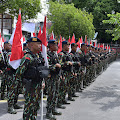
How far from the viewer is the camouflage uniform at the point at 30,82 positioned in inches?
170

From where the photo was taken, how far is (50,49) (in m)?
5.70

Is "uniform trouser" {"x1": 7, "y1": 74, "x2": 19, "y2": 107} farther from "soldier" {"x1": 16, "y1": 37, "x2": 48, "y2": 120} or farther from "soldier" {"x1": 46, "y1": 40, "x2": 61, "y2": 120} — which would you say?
"soldier" {"x1": 16, "y1": 37, "x2": 48, "y2": 120}

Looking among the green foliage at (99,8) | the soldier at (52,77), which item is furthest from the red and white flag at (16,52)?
the green foliage at (99,8)

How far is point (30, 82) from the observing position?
14.2ft

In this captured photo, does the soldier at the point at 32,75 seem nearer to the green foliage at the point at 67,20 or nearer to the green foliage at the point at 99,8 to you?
the green foliage at the point at 67,20

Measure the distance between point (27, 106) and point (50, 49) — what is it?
174 cm

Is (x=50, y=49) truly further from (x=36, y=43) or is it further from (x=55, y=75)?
(x=36, y=43)

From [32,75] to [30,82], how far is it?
143mm

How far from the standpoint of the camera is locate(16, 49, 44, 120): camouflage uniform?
431 cm

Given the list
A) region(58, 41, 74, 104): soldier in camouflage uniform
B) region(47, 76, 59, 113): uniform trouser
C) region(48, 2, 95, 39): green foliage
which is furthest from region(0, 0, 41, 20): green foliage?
region(48, 2, 95, 39): green foliage

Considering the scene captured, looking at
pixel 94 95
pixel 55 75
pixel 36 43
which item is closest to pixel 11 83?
pixel 55 75

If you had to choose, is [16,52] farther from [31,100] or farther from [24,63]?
[31,100]

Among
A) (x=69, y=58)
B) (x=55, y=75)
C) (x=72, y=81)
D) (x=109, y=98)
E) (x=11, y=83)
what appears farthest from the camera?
(x=109, y=98)

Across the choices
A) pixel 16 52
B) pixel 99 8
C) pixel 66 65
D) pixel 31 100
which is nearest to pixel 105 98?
pixel 66 65
